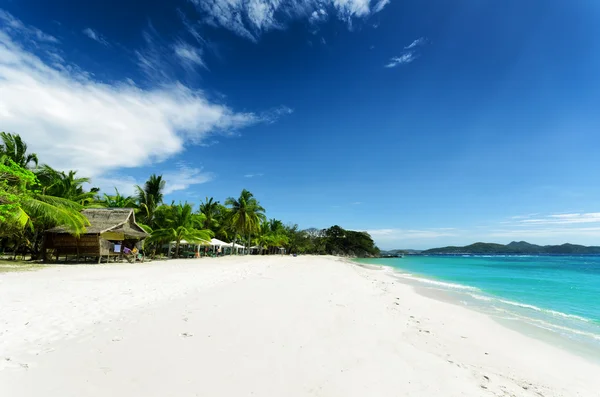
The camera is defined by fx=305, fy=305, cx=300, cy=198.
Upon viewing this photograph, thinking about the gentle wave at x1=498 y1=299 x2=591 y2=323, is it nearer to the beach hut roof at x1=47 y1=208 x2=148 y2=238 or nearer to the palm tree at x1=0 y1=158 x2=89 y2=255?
the palm tree at x1=0 y1=158 x2=89 y2=255

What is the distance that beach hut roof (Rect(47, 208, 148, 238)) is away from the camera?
56.0 feet

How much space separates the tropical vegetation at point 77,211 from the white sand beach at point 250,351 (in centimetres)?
692

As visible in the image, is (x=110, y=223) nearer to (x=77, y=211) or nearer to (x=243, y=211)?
(x=77, y=211)

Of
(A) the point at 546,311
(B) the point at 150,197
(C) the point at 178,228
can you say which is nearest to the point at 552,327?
(A) the point at 546,311

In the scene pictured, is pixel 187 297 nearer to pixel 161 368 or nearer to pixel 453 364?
pixel 161 368

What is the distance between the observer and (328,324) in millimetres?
5730

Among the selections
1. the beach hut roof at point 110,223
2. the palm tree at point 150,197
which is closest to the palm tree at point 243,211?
the palm tree at point 150,197

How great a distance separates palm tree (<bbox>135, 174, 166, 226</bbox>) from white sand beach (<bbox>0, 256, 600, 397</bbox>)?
75.3 ft

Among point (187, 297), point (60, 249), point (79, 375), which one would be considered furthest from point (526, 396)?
point (60, 249)

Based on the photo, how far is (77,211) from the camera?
50.9 ft

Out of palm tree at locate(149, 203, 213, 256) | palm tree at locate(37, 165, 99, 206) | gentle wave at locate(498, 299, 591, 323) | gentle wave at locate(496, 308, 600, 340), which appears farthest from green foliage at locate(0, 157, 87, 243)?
gentle wave at locate(498, 299, 591, 323)

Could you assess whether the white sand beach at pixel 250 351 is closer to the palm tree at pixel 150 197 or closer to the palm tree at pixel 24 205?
the palm tree at pixel 24 205

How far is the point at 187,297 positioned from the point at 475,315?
780 cm

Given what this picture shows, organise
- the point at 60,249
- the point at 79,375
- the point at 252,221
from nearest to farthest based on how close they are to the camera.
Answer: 1. the point at 79,375
2. the point at 60,249
3. the point at 252,221
